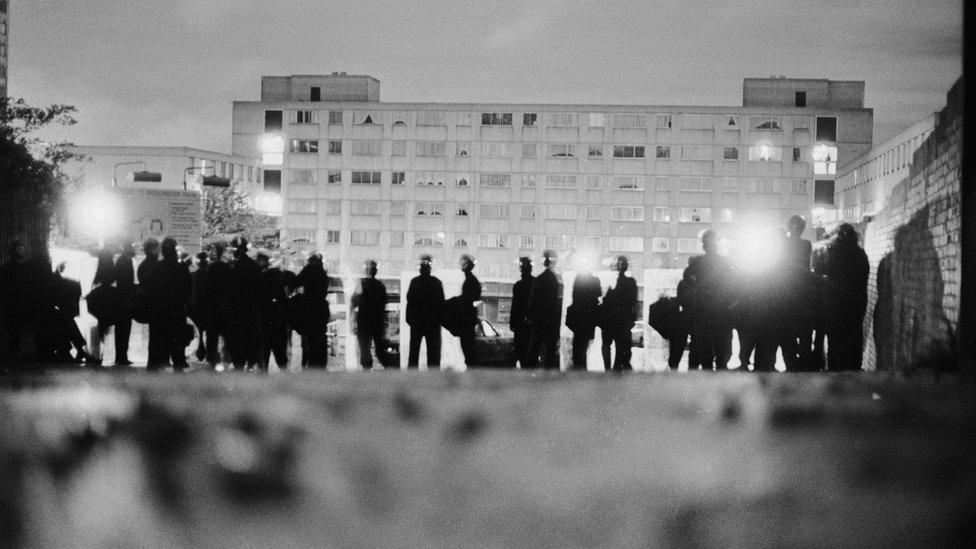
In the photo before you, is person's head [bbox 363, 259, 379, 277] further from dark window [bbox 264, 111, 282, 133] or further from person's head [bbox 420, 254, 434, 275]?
dark window [bbox 264, 111, 282, 133]

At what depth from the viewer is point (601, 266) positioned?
166 metres

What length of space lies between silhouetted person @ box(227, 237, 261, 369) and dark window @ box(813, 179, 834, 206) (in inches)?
4961

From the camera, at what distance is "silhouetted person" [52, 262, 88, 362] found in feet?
50.4

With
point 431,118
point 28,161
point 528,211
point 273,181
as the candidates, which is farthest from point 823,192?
point 28,161

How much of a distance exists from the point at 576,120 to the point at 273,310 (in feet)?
431

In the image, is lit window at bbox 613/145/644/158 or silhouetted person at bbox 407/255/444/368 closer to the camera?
silhouetted person at bbox 407/255/444/368

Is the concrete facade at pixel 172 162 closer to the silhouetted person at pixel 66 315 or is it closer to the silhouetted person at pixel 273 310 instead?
the silhouetted person at pixel 66 315

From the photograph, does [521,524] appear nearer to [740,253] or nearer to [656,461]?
[656,461]

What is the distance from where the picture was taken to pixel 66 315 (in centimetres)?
1600

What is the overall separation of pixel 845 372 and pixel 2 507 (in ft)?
32.1

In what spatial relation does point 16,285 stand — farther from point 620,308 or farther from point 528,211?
point 528,211

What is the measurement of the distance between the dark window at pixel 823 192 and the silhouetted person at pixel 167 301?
415 feet

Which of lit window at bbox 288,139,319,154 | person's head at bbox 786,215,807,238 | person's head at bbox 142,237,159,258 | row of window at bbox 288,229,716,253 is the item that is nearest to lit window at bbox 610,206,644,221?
row of window at bbox 288,229,716,253

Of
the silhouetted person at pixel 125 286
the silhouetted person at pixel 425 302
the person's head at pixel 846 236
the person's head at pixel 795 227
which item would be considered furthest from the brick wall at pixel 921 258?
the silhouetted person at pixel 125 286
